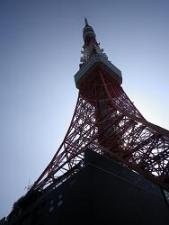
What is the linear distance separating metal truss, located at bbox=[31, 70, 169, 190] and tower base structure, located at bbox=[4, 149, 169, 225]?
2.89 ft

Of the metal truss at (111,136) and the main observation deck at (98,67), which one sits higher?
the main observation deck at (98,67)

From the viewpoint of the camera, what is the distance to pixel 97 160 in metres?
11.6

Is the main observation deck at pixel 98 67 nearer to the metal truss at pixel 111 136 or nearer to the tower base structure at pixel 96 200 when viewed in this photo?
the metal truss at pixel 111 136

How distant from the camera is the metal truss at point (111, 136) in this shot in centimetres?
1090

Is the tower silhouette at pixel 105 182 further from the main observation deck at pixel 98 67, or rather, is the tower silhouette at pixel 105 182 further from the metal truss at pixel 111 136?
the main observation deck at pixel 98 67

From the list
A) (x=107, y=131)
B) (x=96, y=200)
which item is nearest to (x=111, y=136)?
(x=107, y=131)

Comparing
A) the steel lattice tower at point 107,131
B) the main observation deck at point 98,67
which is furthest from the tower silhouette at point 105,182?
the main observation deck at point 98,67

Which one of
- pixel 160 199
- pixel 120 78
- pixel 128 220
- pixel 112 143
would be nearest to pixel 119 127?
pixel 112 143

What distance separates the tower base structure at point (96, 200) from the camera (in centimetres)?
947

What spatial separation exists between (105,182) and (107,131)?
5.17m

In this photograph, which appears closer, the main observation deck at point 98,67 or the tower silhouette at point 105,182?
the tower silhouette at point 105,182

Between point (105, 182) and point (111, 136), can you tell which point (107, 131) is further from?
point (105, 182)

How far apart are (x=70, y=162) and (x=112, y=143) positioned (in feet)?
9.31

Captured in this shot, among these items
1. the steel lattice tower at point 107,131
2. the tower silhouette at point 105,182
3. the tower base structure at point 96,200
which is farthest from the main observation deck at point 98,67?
the tower base structure at point 96,200
